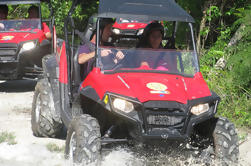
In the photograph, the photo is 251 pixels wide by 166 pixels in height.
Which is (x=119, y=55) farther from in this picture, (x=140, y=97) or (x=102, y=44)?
(x=140, y=97)

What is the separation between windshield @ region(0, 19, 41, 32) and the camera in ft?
32.8

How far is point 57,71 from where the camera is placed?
6047 mm

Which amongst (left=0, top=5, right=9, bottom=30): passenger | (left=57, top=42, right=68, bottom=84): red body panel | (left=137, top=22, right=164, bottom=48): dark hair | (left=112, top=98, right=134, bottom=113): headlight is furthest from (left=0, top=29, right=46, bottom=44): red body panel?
(left=112, top=98, right=134, bottom=113): headlight

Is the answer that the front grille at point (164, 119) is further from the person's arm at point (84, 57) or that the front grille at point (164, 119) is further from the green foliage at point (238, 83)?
the green foliage at point (238, 83)

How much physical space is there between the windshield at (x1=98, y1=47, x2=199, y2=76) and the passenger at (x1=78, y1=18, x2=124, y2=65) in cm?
1

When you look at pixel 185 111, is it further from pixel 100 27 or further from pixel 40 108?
pixel 40 108

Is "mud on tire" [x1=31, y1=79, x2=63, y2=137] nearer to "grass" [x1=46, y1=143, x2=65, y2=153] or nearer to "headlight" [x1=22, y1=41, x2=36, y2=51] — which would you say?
"grass" [x1=46, y1=143, x2=65, y2=153]

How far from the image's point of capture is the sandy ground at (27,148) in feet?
15.3

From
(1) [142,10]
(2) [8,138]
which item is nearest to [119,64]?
(1) [142,10]

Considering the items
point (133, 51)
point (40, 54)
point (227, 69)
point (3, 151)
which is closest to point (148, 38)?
point (133, 51)

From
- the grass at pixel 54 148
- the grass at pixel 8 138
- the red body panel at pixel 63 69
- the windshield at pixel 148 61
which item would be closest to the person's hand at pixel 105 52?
the windshield at pixel 148 61

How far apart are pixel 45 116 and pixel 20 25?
4577mm

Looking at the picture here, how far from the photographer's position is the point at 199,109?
4.52 meters

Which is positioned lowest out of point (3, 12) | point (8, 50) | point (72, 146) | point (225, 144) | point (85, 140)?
point (8, 50)
